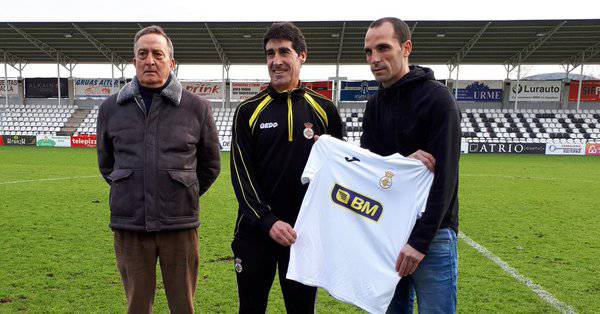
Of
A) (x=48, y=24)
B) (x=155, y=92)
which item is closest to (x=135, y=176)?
(x=155, y=92)

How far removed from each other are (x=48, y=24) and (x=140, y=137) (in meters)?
27.9

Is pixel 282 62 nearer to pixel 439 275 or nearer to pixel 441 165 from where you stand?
pixel 441 165

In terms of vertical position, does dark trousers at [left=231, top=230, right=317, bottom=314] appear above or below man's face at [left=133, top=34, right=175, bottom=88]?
below

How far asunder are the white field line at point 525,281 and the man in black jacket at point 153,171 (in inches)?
125

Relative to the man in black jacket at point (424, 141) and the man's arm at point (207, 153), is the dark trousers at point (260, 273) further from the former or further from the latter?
the man in black jacket at point (424, 141)

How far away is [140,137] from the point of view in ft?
7.30

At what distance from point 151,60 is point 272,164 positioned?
2.94 feet

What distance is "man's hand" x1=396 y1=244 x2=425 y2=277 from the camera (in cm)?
190

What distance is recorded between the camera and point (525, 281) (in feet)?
13.3

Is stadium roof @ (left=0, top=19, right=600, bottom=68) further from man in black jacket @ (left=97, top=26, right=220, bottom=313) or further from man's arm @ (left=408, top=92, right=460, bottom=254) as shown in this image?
man's arm @ (left=408, top=92, right=460, bottom=254)

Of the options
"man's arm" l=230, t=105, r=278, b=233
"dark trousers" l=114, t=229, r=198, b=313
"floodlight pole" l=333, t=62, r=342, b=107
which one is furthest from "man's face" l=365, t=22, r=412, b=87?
"floodlight pole" l=333, t=62, r=342, b=107

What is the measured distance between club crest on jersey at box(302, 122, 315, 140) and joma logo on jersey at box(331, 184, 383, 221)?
341 millimetres

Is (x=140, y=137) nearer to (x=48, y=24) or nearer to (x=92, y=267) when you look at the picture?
(x=92, y=267)

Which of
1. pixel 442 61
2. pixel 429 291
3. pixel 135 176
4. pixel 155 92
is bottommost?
pixel 429 291
